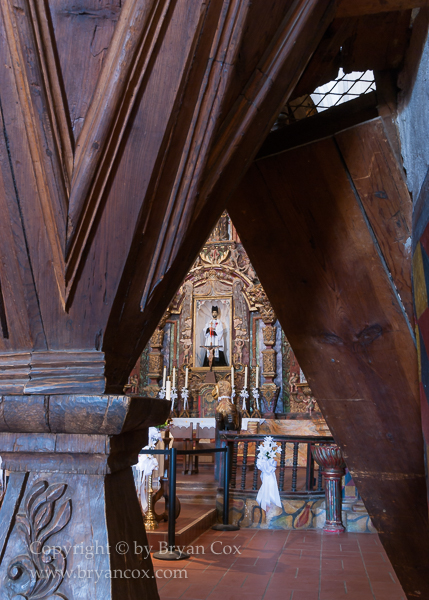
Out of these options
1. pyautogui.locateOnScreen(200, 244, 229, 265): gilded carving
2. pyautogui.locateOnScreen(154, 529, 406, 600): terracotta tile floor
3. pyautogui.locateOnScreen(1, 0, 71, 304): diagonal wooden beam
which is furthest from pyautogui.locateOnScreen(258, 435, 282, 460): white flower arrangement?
pyautogui.locateOnScreen(200, 244, 229, 265): gilded carving

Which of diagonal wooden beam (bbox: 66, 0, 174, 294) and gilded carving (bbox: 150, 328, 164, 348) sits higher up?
gilded carving (bbox: 150, 328, 164, 348)

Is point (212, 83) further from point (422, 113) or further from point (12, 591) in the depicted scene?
point (12, 591)

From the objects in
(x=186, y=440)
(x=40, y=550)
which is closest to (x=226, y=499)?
(x=186, y=440)

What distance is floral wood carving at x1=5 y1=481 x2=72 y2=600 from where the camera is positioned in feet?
2.40

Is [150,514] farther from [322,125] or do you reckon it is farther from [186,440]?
[322,125]

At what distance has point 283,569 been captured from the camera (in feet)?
11.4

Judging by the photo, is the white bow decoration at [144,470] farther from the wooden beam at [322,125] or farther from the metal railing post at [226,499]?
the wooden beam at [322,125]

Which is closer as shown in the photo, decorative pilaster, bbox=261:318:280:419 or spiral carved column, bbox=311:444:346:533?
spiral carved column, bbox=311:444:346:533

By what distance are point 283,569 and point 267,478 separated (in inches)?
58.0

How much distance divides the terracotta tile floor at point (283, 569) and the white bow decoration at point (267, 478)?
308 millimetres

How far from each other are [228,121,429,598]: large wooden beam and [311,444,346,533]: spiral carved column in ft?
11.2

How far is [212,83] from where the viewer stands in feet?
2.54

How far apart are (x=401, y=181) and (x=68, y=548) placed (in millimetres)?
1182

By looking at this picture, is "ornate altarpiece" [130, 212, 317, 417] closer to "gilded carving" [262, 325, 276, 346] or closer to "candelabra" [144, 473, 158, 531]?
"gilded carving" [262, 325, 276, 346]
